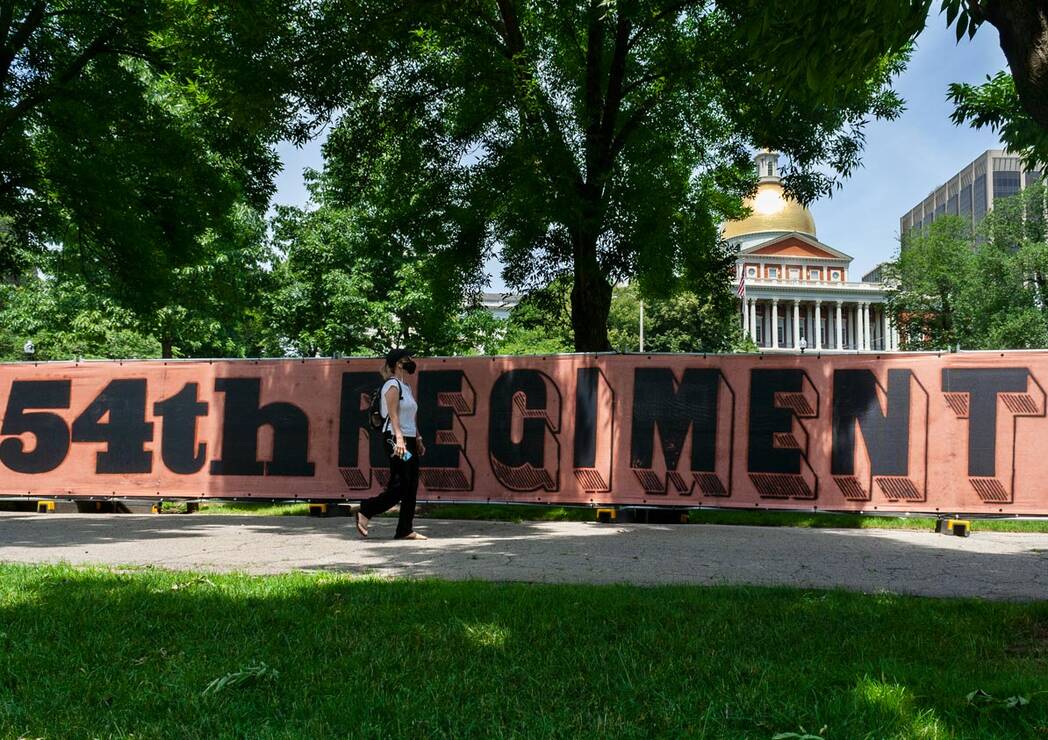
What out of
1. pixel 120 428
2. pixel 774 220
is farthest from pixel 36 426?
pixel 774 220

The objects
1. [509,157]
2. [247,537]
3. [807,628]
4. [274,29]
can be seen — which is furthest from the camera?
[509,157]

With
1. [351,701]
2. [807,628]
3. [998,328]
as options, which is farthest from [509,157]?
[998,328]

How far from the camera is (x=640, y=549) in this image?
28.1ft

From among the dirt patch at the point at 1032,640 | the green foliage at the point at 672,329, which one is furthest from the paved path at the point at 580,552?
the green foliage at the point at 672,329

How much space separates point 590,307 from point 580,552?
7580 millimetres

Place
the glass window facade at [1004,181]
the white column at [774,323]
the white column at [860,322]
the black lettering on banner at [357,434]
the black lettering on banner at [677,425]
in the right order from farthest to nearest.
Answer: the glass window facade at [1004,181] < the white column at [860,322] < the white column at [774,323] < the black lettering on banner at [357,434] < the black lettering on banner at [677,425]

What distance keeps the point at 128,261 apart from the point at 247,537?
29.7 ft

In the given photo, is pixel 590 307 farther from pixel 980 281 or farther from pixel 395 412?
pixel 980 281

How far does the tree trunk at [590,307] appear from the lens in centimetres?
1495

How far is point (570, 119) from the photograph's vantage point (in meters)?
14.9

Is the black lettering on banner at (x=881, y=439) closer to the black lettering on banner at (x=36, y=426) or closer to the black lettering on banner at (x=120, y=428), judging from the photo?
the black lettering on banner at (x=120, y=428)

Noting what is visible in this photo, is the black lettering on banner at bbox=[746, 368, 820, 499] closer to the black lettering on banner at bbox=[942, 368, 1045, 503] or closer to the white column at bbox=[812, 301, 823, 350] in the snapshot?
the black lettering on banner at bbox=[942, 368, 1045, 503]

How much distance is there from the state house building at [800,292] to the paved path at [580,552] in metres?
95.2

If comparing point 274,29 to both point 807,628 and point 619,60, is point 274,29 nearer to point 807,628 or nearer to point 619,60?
point 619,60
